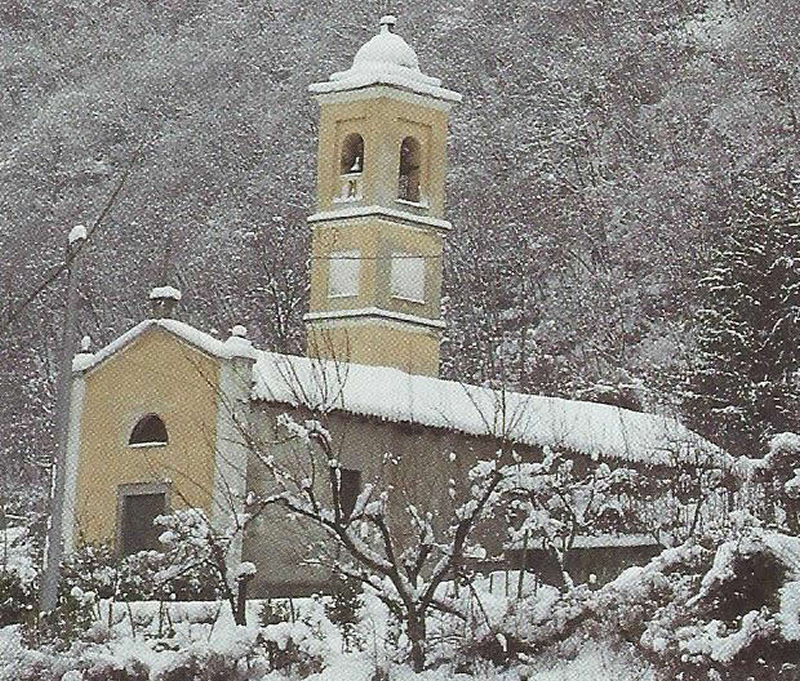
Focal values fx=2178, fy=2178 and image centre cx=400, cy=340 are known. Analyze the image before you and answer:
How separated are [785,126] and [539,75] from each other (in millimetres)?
11717

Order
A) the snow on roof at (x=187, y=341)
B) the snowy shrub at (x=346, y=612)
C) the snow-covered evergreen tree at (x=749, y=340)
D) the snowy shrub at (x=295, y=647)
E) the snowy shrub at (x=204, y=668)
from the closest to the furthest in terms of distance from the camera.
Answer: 1. the snowy shrub at (x=204, y=668)
2. the snowy shrub at (x=295, y=647)
3. the snowy shrub at (x=346, y=612)
4. the snow on roof at (x=187, y=341)
5. the snow-covered evergreen tree at (x=749, y=340)

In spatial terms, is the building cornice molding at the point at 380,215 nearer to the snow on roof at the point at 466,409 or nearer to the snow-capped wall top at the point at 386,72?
the snow-capped wall top at the point at 386,72

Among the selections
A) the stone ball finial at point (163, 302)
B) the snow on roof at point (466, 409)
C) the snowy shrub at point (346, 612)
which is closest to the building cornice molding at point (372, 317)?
the snow on roof at point (466, 409)

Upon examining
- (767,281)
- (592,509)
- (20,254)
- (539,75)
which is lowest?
(592,509)

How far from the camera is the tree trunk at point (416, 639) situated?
64.6 ft

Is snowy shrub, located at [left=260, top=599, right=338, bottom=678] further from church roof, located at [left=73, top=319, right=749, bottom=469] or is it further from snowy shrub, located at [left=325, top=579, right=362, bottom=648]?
church roof, located at [left=73, top=319, right=749, bottom=469]

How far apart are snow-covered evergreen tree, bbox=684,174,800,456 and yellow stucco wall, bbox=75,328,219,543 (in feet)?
24.2

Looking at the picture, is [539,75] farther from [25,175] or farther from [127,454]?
[127,454]

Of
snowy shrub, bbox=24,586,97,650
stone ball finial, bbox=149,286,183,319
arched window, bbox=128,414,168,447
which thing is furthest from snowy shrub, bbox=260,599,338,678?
stone ball finial, bbox=149,286,183,319

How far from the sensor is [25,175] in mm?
71312

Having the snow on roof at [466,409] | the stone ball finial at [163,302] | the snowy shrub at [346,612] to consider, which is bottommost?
the snowy shrub at [346,612]

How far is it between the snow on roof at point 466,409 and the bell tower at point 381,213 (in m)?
2.32

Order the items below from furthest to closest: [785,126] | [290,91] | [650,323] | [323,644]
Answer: [290,91], [785,126], [650,323], [323,644]

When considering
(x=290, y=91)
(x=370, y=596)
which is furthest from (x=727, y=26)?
(x=370, y=596)
